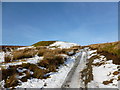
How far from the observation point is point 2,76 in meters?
9.73

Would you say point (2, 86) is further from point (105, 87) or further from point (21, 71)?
point (105, 87)

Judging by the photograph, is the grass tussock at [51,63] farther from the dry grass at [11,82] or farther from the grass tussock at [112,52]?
the grass tussock at [112,52]

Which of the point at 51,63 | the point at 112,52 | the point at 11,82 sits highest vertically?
the point at 112,52

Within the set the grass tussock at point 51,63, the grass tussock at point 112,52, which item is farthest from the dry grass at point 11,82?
the grass tussock at point 112,52

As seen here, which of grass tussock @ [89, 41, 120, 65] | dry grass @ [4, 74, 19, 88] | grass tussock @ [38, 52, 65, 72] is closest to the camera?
dry grass @ [4, 74, 19, 88]

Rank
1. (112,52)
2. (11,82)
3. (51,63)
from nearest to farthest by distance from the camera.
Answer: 1. (11,82)
2. (51,63)
3. (112,52)

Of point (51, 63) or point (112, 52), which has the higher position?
point (112, 52)

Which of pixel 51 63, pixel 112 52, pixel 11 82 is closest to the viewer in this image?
pixel 11 82

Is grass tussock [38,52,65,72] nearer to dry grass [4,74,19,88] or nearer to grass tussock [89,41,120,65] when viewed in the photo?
dry grass [4,74,19,88]

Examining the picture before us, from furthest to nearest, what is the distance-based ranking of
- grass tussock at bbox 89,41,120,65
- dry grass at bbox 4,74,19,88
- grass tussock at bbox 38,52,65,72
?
1. grass tussock at bbox 89,41,120,65
2. grass tussock at bbox 38,52,65,72
3. dry grass at bbox 4,74,19,88

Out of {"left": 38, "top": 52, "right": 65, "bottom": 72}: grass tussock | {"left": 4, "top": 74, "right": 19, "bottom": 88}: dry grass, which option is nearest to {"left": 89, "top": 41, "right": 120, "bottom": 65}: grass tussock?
{"left": 38, "top": 52, "right": 65, "bottom": 72}: grass tussock

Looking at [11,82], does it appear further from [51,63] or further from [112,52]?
[112,52]

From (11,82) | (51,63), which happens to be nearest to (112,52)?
(51,63)

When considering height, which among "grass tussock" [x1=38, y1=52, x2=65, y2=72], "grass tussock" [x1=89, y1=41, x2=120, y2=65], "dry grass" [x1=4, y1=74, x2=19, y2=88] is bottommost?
"dry grass" [x1=4, y1=74, x2=19, y2=88]
